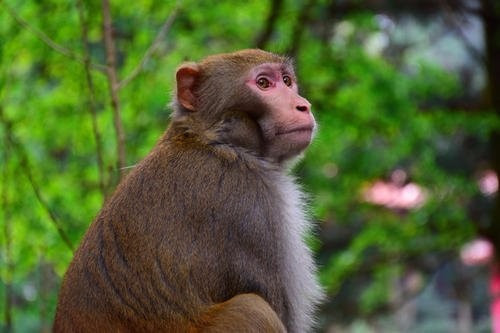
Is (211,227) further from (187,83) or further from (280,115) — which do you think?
(187,83)

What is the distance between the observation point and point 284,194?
4.95 meters

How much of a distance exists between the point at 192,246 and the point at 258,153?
62 cm

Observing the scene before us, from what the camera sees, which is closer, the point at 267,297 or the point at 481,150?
the point at 267,297

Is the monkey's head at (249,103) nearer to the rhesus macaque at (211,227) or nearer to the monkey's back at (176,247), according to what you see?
the rhesus macaque at (211,227)

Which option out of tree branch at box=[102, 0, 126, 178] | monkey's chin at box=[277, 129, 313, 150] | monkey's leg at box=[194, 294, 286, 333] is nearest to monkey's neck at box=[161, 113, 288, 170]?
monkey's chin at box=[277, 129, 313, 150]

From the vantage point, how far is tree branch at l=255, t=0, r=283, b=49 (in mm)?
9828

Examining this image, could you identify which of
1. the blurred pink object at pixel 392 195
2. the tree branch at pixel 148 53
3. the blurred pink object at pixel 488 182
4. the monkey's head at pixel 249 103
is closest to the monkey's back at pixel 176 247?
the monkey's head at pixel 249 103

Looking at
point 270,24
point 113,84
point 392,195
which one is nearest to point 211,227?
point 113,84

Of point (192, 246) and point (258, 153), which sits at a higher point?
point (258, 153)

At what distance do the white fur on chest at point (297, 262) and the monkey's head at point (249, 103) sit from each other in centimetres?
22

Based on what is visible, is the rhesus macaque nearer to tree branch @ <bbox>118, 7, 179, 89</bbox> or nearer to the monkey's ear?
the monkey's ear

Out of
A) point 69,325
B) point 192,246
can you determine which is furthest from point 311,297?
point 69,325

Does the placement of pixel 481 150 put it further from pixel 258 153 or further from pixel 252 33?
pixel 258 153

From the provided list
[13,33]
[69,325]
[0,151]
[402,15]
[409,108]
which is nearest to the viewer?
[69,325]
